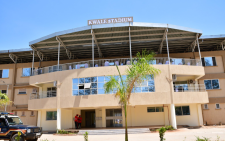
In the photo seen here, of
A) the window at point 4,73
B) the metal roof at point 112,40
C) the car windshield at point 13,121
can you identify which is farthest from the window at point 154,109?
the window at point 4,73

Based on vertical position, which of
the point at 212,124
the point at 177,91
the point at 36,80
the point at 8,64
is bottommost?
the point at 212,124

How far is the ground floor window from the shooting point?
2217cm

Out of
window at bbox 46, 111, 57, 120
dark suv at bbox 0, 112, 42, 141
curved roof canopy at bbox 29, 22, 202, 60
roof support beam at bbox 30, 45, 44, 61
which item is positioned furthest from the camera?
window at bbox 46, 111, 57, 120

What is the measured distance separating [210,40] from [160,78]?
9365mm

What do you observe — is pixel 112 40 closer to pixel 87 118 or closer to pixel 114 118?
pixel 114 118

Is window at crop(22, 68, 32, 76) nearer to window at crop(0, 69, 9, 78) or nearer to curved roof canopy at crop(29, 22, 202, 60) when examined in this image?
window at crop(0, 69, 9, 78)

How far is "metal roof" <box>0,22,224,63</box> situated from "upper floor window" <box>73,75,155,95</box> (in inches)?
184

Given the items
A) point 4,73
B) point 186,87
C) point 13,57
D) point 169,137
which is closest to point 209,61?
point 186,87

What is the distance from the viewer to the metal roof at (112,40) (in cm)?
2056

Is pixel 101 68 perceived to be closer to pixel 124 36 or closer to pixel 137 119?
pixel 124 36

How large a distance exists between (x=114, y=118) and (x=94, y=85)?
194 inches

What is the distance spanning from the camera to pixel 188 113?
22.4 meters

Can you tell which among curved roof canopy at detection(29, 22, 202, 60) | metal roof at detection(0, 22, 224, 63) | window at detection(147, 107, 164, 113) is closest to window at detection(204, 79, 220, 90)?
metal roof at detection(0, 22, 224, 63)

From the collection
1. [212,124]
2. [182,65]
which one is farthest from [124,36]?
[212,124]
